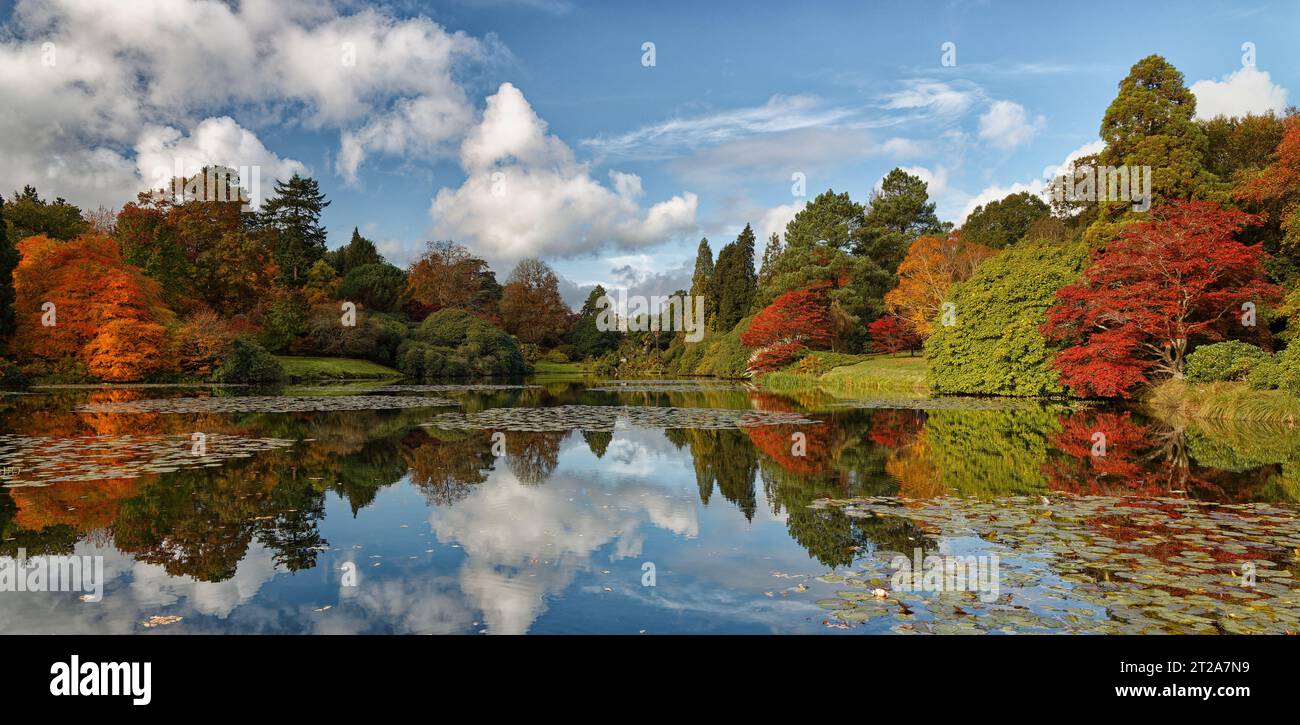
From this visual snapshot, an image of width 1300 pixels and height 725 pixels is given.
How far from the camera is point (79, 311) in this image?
3098cm

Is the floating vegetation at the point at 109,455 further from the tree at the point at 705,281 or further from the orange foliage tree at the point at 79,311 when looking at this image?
the tree at the point at 705,281

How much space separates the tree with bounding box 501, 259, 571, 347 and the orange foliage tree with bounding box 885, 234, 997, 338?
39.4 meters

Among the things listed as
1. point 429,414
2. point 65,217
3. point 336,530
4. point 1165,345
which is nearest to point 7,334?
point 65,217

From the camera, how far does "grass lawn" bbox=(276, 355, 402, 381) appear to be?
39.4 metres

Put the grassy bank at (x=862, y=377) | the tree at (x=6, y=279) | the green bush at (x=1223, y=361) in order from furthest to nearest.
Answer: the grassy bank at (x=862, y=377)
the tree at (x=6, y=279)
the green bush at (x=1223, y=361)

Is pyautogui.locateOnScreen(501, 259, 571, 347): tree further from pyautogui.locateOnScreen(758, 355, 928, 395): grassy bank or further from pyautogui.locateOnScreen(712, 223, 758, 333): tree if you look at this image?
pyautogui.locateOnScreen(758, 355, 928, 395): grassy bank

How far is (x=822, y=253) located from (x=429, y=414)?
3209 cm

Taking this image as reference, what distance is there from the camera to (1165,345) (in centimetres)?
1997

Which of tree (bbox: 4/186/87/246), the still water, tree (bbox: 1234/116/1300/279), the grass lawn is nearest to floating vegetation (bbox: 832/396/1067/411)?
the still water

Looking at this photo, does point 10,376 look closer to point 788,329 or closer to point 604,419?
point 604,419

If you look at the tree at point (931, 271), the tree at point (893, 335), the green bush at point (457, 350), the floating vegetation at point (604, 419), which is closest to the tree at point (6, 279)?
the green bush at point (457, 350)

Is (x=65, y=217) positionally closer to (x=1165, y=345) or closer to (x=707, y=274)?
(x=707, y=274)

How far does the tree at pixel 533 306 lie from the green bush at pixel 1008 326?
47058 millimetres

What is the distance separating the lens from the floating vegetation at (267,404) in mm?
19641
